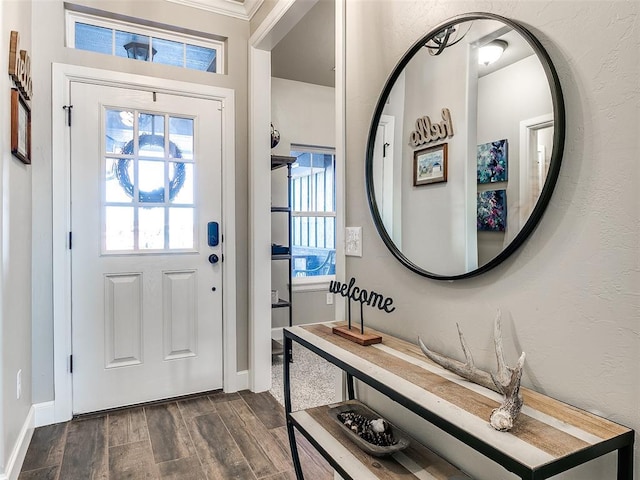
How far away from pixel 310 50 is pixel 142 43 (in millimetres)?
1361

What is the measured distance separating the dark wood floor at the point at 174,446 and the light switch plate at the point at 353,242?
41.7 inches

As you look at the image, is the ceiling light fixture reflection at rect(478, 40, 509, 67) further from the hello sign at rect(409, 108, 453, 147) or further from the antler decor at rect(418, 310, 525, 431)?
the antler decor at rect(418, 310, 525, 431)

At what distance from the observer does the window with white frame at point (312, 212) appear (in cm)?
436

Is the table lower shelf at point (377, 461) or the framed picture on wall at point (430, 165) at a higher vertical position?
the framed picture on wall at point (430, 165)

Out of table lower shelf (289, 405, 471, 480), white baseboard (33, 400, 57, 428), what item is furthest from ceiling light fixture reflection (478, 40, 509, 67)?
white baseboard (33, 400, 57, 428)

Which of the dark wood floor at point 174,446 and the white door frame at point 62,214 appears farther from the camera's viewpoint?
the white door frame at point 62,214

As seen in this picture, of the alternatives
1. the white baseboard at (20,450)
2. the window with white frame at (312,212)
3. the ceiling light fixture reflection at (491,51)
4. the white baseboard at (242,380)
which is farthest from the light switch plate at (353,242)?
the window with white frame at (312,212)

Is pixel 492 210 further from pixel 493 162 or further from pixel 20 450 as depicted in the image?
pixel 20 450

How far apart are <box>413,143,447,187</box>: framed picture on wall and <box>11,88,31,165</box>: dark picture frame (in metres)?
1.76

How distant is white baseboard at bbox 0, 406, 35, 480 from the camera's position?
175cm

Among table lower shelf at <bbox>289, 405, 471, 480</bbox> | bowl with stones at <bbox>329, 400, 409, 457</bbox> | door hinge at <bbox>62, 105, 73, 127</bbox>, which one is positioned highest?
door hinge at <bbox>62, 105, 73, 127</bbox>

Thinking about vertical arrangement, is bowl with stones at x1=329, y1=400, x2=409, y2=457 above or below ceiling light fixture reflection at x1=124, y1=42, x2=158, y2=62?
below

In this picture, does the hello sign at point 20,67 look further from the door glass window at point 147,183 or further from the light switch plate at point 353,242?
the light switch plate at point 353,242

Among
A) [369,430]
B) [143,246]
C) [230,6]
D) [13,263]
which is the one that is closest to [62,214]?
[143,246]
